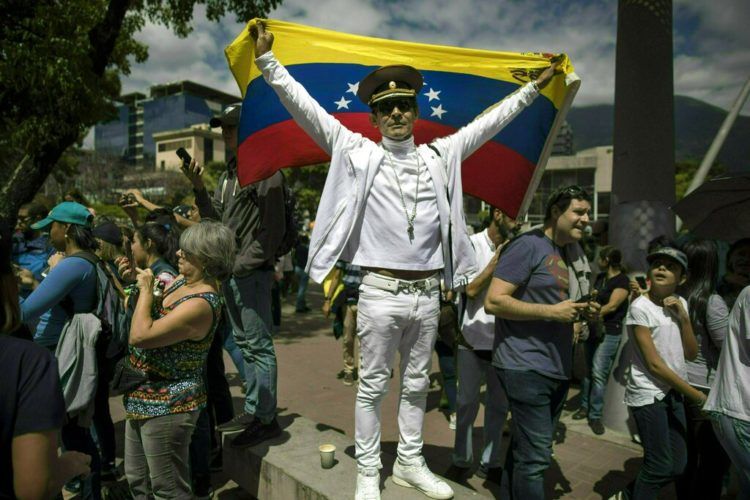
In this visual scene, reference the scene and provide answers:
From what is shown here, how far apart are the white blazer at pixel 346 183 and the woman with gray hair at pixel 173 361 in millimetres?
563

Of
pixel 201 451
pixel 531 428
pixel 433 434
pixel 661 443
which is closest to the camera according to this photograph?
pixel 531 428

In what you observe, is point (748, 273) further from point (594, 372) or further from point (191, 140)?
point (191, 140)

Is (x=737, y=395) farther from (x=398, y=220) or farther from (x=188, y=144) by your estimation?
(x=188, y=144)

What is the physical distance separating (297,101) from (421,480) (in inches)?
82.3

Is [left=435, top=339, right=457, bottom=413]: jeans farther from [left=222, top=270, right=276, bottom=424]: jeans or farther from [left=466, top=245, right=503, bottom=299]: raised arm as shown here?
[left=222, top=270, right=276, bottom=424]: jeans

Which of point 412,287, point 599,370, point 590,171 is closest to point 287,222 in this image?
point 412,287

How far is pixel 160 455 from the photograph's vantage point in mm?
2619

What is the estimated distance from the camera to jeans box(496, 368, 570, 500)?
2666mm

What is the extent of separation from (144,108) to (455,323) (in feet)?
451

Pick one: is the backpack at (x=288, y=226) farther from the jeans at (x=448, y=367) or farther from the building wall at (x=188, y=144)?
the building wall at (x=188, y=144)

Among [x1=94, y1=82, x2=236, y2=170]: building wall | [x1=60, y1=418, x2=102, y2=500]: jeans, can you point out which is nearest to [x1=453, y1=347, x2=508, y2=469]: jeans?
[x1=60, y1=418, x2=102, y2=500]: jeans

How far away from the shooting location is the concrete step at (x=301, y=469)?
2.83 metres

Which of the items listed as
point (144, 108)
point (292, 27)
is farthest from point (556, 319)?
point (144, 108)

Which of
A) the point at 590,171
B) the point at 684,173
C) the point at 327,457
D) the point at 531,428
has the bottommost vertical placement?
the point at 327,457
